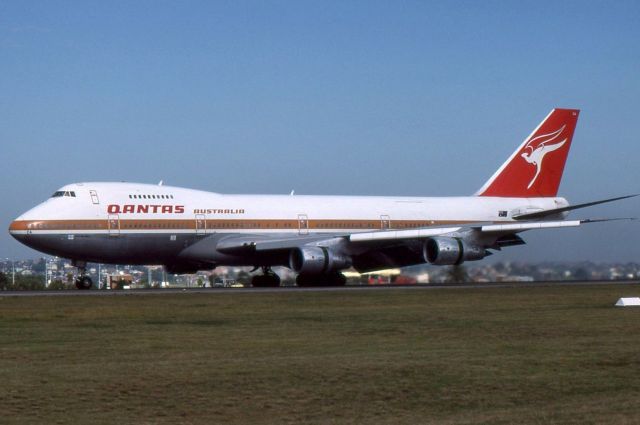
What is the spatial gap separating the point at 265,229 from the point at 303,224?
7.42 ft

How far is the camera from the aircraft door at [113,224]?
48406 millimetres

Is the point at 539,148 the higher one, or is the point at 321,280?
the point at 539,148

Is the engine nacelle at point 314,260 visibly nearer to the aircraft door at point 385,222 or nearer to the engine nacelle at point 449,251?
the engine nacelle at point 449,251

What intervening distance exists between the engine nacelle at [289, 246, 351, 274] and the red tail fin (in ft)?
45.7

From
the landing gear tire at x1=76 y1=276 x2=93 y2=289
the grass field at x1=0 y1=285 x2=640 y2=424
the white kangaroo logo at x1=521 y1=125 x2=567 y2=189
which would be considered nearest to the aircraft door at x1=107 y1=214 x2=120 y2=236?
the landing gear tire at x1=76 y1=276 x2=93 y2=289

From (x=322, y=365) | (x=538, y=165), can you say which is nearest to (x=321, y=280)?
(x=538, y=165)

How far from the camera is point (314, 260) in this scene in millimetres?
48906

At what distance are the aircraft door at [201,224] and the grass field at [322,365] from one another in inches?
754

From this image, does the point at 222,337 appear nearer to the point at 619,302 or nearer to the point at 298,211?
the point at 619,302

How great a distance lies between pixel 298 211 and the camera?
5372 centimetres

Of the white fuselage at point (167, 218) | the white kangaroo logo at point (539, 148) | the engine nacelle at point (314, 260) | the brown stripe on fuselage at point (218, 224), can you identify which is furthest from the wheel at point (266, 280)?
the white kangaroo logo at point (539, 148)

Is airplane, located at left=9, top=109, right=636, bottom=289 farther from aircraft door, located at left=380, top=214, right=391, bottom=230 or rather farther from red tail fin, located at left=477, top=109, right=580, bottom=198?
red tail fin, located at left=477, top=109, right=580, bottom=198

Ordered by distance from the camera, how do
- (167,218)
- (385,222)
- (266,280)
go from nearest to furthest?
(167,218), (266,280), (385,222)

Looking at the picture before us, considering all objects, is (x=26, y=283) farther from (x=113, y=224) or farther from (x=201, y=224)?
(x=201, y=224)
